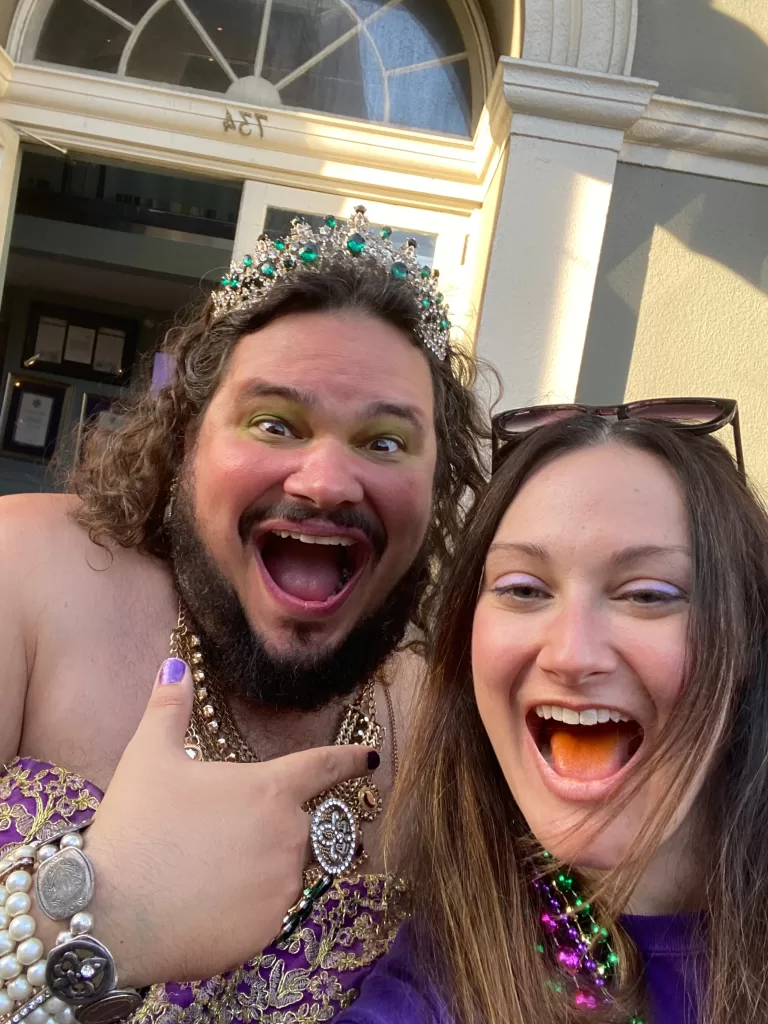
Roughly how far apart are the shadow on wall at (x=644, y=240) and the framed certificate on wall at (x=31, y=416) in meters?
3.31

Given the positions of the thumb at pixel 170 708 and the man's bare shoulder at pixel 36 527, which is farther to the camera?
the man's bare shoulder at pixel 36 527

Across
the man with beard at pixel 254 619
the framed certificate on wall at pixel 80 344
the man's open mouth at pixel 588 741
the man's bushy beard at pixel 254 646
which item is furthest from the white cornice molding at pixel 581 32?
the framed certificate on wall at pixel 80 344

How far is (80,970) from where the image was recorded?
0.97m

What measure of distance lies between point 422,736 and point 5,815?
2.16 feet

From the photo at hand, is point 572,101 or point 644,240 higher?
point 572,101

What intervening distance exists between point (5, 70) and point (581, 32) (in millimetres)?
2153

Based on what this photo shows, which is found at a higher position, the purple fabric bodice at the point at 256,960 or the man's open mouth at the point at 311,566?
the man's open mouth at the point at 311,566

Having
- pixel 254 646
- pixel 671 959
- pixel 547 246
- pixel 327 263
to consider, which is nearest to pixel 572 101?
pixel 547 246

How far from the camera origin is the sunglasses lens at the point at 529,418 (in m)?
1.34

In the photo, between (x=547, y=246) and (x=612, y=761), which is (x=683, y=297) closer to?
(x=547, y=246)

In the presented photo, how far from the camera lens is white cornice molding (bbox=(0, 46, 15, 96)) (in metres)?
3.24

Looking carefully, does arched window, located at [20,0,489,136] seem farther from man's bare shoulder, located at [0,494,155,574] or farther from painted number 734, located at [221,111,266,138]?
man's bare shoulder, located at [0,494,155,574]

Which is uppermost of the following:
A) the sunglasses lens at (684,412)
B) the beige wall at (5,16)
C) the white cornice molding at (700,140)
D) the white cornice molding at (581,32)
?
the white cornice molding at (581,32)

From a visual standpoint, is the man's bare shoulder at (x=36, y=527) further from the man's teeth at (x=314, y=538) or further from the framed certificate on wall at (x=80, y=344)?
the framed certificate on wall at (x=80, y=344)
